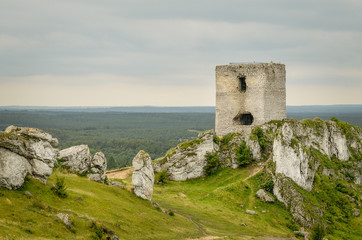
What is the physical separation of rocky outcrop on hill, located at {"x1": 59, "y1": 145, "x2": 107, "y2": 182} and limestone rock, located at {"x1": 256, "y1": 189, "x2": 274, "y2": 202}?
12.7 meters

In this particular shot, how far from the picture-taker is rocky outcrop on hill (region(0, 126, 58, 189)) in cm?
2011

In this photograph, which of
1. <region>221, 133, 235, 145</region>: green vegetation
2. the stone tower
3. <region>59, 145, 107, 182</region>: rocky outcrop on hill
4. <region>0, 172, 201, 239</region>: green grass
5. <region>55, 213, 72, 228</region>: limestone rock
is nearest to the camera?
<region>0, 172, 201, 239</region>: green grass

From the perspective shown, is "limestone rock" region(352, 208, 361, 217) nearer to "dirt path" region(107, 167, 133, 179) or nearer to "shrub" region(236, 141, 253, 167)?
"shrub" region(236, 141, 253, 167)

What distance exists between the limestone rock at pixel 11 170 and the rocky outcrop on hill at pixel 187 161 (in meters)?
20.0

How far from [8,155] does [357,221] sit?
88.3ft

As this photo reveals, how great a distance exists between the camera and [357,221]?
34469 millimetres

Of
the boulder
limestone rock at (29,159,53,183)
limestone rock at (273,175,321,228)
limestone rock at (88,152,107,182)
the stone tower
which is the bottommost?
limestone rock at (273,175,321,228)

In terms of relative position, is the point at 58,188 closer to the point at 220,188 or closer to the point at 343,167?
the point at 220,188

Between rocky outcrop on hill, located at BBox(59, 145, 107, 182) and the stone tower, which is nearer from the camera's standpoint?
rocky outcrop on hill, located at BBox(59, 145, 107, 182)

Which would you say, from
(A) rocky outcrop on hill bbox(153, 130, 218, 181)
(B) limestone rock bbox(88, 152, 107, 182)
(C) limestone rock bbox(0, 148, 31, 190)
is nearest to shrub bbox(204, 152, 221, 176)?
(A) rocky outcrop on hill bbox(153, 130, 218, 181)

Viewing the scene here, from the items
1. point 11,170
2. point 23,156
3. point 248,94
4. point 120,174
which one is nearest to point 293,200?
point 248,94

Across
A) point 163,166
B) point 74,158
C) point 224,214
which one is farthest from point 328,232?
point 74,158

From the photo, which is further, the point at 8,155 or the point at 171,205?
the point at 171,205

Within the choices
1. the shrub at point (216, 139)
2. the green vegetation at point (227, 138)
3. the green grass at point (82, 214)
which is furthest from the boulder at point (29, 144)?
the green vegetation at point (227, 138)
